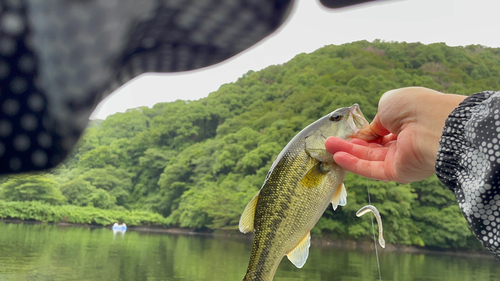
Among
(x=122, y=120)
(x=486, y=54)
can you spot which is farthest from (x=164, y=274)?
(x=486, y=54)

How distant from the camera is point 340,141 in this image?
185 centimetres

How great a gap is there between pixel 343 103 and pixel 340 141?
4398cm

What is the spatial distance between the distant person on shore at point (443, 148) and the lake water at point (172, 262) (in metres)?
20.7

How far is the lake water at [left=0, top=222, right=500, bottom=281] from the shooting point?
21797 mm

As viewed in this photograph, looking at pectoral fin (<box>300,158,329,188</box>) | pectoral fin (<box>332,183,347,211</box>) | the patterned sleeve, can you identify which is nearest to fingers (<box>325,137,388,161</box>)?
pectoral fin (<box>300,158,329,188</box>)

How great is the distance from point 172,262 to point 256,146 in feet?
75.7

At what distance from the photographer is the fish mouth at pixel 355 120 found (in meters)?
1.95

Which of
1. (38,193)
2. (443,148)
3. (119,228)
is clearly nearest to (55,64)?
(443,148)

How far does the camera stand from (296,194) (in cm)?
195

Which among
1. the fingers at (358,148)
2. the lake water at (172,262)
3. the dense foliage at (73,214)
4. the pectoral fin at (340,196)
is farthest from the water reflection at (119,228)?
the fingers at (358,148)

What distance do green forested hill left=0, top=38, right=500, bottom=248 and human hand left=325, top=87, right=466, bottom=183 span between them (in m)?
34.2

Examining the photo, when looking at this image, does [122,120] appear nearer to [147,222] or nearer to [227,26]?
[147,222]

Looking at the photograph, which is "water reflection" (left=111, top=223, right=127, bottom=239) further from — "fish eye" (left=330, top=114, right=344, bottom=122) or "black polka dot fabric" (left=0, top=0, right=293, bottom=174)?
"black polka dot fabric" (left=0, top=0, right=293, bottom=174)

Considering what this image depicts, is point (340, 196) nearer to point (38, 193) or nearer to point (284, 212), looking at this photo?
point (284, 212)
